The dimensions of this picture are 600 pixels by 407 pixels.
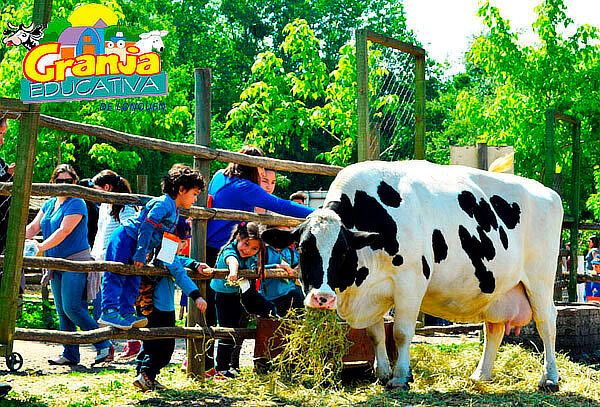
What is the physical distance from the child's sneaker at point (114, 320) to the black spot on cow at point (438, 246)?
248cm

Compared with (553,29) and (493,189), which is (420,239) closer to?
(493,189)

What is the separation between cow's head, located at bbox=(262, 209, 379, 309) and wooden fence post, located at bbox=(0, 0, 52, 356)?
6.27 ft

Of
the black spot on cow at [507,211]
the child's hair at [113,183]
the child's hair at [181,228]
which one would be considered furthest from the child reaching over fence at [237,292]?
the black spot on cow at [507,211]

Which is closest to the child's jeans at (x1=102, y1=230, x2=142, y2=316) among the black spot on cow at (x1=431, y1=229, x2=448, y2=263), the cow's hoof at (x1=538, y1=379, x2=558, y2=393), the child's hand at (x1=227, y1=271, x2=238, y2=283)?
the child's hand at (x1=227, y1=271, x2=238, y2=283)

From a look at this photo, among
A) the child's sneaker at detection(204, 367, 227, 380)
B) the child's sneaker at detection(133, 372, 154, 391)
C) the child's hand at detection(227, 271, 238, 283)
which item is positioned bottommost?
the child's sneaker at detection(204, 367, 227, 380)

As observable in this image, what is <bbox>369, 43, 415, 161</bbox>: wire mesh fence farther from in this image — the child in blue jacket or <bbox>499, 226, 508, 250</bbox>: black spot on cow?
the child in blue jacket

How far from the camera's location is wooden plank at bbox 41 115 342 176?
19.3 ft

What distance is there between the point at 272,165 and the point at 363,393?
2.16 metres

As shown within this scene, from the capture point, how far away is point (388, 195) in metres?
6.70

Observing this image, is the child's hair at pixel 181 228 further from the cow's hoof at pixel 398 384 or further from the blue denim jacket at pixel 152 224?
the cow's hoof at pixel 398 384

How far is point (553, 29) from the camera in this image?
58.3ft

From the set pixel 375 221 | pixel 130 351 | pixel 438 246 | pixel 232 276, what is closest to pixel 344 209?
pixel 375 221

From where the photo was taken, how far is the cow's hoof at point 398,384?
21.0ft

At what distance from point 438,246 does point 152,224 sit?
91.0 inches
